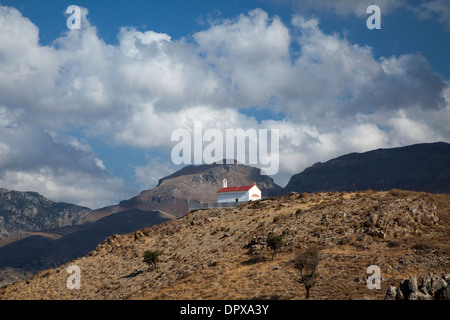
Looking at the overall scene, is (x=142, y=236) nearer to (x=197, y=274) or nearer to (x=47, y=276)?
(x=47, y=276)

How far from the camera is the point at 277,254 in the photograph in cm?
4459

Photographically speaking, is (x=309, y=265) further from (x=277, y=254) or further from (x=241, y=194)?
(x=241, y=194)

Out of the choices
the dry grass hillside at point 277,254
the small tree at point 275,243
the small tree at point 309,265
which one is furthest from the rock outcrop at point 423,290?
the small tree at point 275,243

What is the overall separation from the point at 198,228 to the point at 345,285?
3296 cm

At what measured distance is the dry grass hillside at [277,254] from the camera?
116 ft

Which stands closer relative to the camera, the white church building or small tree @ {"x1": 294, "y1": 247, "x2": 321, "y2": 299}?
small tree @ {"x1": 294, "y1": 247, "x2": 321, "y2": 299}

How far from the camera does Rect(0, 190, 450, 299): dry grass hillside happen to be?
35.4 metres

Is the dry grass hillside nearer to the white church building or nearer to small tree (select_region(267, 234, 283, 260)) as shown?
small tree (select_region(267, 234, 283, 260))

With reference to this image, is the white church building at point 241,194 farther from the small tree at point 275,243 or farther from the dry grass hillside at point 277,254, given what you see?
the small tree at point 275,243

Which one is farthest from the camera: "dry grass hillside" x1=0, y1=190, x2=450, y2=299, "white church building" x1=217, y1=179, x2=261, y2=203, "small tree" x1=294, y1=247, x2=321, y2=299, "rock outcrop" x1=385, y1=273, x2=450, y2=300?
"white church building" x1=217, y1=179, x2=261, y2=203

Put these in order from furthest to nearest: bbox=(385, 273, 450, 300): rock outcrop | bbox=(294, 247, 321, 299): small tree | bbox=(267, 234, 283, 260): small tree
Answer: bbox=(267, 234, 283, 260): small tree → bbox=(294, 247, 321, 299): small tree → bbox=(385, 273, 450, 300): rock outcrop

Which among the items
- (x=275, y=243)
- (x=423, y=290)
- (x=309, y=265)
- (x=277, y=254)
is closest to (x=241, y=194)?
(x=277, y=254)

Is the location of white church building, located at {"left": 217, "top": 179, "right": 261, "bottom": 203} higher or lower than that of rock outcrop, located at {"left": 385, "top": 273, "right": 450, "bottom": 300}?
higher

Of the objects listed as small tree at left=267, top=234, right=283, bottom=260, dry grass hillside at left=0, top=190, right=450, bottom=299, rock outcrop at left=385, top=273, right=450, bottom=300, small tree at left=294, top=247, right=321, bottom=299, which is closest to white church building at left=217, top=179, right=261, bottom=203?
dry grass hillside at left=0, top=190, right=450, bottom=299
